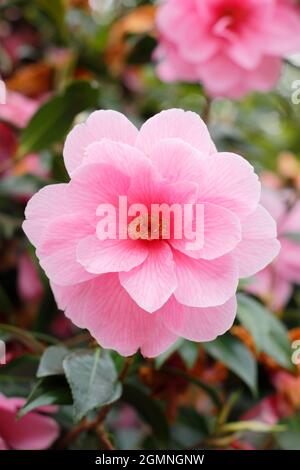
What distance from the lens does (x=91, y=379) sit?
612 millimetres

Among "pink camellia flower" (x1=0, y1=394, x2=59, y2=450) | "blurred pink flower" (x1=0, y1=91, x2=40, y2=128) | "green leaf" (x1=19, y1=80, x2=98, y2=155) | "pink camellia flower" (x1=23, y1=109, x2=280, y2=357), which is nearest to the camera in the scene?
"pink camellia flower" (x1=23, y1=109, x2=280, y2=357)

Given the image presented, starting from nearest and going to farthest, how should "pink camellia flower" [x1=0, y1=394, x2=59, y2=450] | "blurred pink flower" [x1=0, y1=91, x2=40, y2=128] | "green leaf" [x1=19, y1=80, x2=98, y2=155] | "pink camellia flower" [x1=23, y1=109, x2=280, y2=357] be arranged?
"pink camellia flower" [x1=23, y1=109, x2=280, y2=357]
"pink camellia flower" [x1=0, y1=394, x2=59, y2=450]
"green leaf" [x1=19, y1=80, x2=98, y2=155]
"blurred pink flower" [x1=0, y1=91, x2=40, y2=128]

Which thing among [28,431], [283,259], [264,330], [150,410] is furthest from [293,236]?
[28,431]

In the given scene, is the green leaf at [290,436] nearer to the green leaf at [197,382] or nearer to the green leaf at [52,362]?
the green leaf at [197,382]

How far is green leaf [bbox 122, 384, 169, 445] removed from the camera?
2.40 ft

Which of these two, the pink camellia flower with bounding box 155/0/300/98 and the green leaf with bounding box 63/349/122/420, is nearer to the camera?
the green leaf with bounding box 63/349/122/420

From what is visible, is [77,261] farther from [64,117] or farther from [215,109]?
[215,109]

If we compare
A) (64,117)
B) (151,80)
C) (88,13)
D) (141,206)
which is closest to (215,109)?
(151,80)

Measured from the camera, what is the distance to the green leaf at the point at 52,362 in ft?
2.03

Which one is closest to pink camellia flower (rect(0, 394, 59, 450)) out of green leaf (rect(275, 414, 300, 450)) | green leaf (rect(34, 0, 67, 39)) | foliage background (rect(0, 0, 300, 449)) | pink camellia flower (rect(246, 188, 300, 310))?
foliage background (rect(0, 0, 300, 449))

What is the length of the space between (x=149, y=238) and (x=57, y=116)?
0.37 metres

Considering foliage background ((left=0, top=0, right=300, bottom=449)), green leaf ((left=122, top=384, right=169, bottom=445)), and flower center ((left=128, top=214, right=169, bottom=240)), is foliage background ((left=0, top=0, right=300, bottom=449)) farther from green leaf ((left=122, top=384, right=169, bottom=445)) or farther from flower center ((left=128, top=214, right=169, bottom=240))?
flower center ((left=128, top=214, right=169, bottom=240))

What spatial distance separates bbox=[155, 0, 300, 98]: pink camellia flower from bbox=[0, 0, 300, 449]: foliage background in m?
0.06

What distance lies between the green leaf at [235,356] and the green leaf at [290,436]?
68 millimetres
